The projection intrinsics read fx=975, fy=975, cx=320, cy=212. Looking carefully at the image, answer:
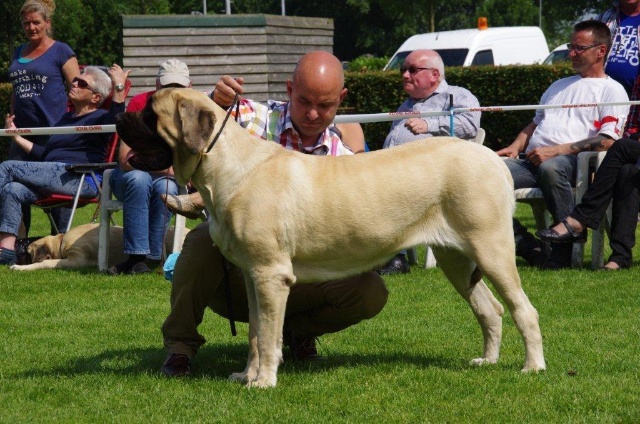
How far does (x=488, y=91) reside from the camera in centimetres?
1839

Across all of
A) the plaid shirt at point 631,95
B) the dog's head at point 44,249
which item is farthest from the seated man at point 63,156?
the plaid shirt at point 631,95

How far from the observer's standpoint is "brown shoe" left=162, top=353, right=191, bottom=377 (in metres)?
5.06

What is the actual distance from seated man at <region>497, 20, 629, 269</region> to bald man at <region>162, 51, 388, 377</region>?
383 centimetres

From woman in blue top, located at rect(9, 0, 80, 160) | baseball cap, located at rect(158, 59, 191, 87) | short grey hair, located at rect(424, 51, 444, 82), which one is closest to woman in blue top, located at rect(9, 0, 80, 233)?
woman in blue top, located at rect(9, 0, 80, 160)

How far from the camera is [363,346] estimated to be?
19.1ft

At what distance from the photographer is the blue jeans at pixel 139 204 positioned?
8.74 meters

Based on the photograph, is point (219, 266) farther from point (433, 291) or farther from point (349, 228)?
point (433, 291)

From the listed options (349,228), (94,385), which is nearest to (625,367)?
(349,228)

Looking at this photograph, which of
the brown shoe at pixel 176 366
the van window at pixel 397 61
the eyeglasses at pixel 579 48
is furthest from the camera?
the van window at pixel 397 61

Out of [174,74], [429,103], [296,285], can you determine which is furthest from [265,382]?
[429,103]

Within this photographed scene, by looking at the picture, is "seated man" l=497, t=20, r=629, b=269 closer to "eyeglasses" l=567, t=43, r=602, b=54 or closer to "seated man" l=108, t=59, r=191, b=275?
"eyeglasses" l=567, t=43, r=602, b=54

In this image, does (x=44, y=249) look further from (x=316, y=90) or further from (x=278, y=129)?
(x=316, y=90)

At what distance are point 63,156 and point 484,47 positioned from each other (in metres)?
15.3

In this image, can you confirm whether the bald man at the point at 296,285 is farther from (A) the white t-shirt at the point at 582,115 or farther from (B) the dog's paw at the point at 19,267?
(B) the dog's paw at the point at 19,267
